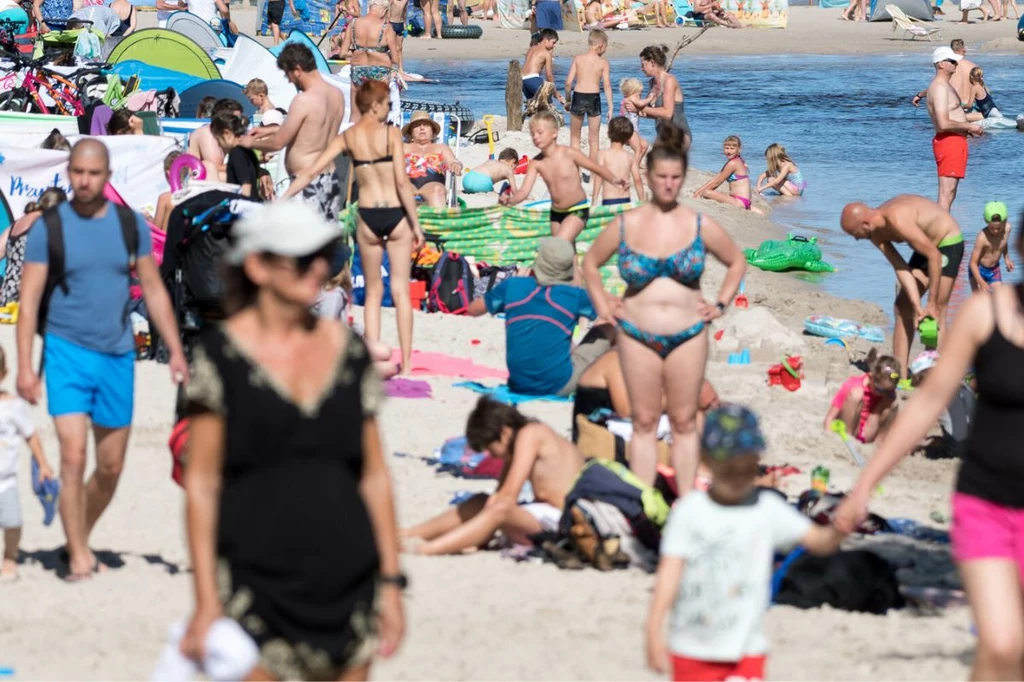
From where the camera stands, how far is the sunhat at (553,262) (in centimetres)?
894

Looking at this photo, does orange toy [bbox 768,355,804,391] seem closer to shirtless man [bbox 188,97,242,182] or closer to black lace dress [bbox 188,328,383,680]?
shirtless man [bbox 188,97,242,182]

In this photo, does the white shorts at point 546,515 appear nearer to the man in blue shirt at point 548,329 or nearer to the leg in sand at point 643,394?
the leg in sand at point 643,394

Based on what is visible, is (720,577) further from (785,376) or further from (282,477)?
(785,376)

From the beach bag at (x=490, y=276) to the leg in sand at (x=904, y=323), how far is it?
282 cm

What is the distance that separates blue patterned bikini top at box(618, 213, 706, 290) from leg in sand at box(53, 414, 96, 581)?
2.13 meters

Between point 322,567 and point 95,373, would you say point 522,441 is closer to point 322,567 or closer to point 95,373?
point 95,373

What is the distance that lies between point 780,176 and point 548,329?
1033 centimetres

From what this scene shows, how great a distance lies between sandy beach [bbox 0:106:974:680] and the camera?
4910 millimetres

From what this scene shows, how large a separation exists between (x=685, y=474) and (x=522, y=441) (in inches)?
27.6

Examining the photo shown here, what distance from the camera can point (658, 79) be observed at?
50.7ft


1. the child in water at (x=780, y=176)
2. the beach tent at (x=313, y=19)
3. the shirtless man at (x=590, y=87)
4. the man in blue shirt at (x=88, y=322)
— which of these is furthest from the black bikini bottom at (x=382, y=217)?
the beach tent at (x=313, y=19)

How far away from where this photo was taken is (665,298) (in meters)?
5.96

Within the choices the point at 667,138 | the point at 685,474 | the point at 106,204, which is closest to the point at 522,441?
the point at 685,474

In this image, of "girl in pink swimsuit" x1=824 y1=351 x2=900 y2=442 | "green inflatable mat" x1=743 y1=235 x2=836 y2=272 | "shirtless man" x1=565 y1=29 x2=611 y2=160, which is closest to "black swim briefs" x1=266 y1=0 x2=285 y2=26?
"shirtless man" x1=565 y1=29 x2=611 y2=160
